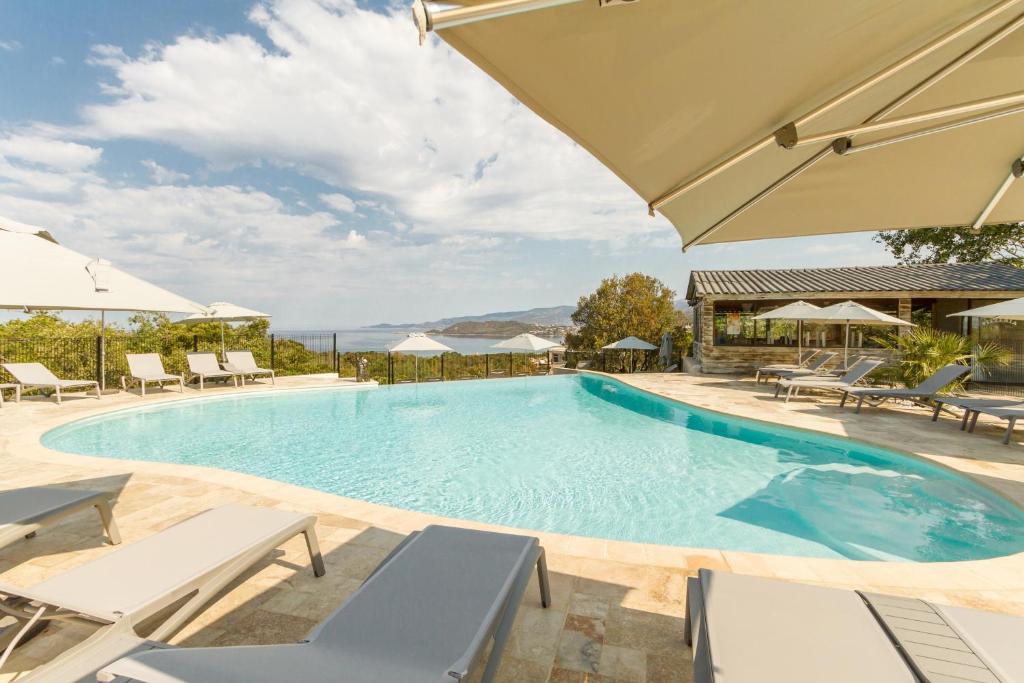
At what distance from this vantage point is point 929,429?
765 cm

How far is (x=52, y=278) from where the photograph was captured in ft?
10.8

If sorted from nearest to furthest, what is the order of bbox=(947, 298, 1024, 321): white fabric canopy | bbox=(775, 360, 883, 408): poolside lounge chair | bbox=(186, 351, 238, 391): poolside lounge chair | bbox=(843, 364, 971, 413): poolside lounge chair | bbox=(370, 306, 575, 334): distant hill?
1. bbox=(947, 298, 1024, 321): white fabric canopy
2. bbox=(843, 364, 971, 413): poolside lounge chair
3. bbox=(775, 360, 883, 408): poolside lounge chair
4. bbox=(186, 351, 238, 391): poolside lounge chair
5. bbox=(370, 306, 575, 334): distant hill

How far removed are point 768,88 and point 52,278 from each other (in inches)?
178

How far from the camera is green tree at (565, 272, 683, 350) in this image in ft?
68.8

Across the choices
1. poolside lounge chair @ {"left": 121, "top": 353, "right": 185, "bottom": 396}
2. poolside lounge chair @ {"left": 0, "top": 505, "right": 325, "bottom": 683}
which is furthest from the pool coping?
poolside lounge chair @ {"left": 121, "top": 353, "right": 185, "bottom": 396}

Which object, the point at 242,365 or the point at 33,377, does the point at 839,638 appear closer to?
the point at 33,377

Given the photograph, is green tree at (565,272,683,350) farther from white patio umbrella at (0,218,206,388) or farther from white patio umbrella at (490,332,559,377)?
white patio umbrella at (0,218,206,388)

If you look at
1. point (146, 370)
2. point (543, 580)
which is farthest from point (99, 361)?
point (543, 580)

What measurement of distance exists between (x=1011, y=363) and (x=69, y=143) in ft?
116

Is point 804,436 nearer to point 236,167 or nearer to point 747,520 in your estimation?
point 747,520

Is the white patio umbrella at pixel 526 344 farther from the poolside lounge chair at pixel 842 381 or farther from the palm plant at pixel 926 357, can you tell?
the palm plant at pixel 926 357

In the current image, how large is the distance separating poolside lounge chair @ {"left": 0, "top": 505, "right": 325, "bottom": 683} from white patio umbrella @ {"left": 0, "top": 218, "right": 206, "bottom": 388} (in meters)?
1.77

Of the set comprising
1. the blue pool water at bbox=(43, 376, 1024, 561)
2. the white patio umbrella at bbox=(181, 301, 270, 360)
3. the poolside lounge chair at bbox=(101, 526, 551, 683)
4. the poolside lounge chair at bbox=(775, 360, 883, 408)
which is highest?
the white patio umbrella at bbox=(181, 301, 270, 360)

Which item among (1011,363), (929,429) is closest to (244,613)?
(929,429)
